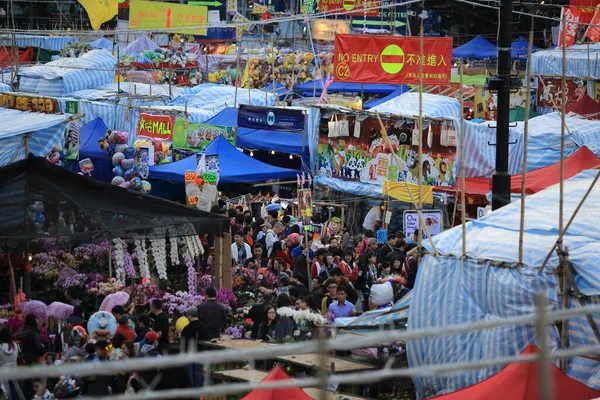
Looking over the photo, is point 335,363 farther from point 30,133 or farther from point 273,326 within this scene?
A: point 30,133

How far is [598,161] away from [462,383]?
7.04 metres

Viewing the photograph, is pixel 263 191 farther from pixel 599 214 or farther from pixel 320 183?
pixel 599 214

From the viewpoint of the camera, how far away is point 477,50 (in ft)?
136

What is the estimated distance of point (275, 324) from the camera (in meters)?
10.9

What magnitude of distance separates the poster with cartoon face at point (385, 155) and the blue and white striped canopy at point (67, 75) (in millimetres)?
10492

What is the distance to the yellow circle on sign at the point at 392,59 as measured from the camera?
19172 millimetres

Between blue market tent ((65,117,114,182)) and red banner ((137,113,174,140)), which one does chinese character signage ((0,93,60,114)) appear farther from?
red banner ((137,113,174,140))

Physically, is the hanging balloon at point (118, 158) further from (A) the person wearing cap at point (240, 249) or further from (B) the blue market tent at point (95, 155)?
(A) the person wearing cap at point (240, 249)

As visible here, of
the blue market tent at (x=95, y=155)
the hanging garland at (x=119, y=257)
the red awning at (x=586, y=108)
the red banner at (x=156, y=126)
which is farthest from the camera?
the blue market tent at (x=95, y=155)

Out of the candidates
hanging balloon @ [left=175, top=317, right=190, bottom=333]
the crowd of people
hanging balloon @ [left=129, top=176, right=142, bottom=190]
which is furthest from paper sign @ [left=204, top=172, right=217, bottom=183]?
hanging balloon @ [left=175, top=317, right=190, bottom=333]

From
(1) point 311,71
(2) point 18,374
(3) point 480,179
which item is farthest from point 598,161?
(1) point 311,71

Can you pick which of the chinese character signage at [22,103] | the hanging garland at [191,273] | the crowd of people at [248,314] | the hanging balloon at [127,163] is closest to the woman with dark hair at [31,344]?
the crowd of people at [248,314]

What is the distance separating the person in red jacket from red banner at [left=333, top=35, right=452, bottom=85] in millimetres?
9709

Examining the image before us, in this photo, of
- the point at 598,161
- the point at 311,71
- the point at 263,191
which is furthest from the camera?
the point at 311,71
